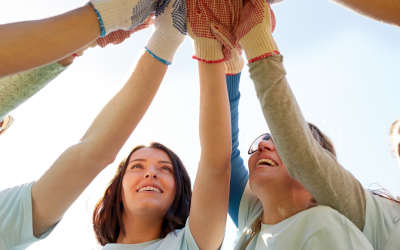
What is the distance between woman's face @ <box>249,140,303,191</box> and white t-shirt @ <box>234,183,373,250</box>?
0.81ft

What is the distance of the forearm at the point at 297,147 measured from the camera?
153 cm

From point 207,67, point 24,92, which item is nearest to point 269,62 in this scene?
point 207,67

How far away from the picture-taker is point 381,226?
5.19ft

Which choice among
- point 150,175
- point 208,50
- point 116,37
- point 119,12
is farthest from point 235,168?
point 119,12

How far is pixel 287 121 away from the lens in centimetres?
153

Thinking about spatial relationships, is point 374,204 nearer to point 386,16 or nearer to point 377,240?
point 377,240

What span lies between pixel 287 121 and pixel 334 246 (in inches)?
21.5

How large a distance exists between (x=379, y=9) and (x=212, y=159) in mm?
1086

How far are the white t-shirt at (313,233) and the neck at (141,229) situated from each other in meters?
0.76

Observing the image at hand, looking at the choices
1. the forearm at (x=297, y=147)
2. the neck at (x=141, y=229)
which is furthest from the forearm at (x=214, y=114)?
the neck at (x=141, y=229)

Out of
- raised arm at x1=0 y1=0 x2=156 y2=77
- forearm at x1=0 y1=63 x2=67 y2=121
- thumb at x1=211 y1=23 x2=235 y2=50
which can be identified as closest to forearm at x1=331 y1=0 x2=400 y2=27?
thumb at x1=211 y1=23 x2=235 y2=50

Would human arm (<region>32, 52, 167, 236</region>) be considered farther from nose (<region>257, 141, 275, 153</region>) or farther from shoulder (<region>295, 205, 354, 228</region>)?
shoulder (<region>295, 205, 354, 228</region>)

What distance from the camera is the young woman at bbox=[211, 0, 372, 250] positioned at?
1474mm

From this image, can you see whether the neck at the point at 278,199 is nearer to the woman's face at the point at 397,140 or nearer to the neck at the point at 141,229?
the woman's face at the point at 397,140
